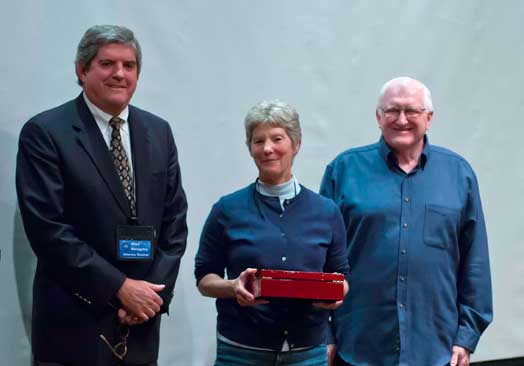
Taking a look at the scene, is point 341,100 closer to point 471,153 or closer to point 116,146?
point 471,153

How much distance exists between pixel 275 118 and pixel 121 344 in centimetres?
78

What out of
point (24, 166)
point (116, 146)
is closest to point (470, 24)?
point (116, 146)

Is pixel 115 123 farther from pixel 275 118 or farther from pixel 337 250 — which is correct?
pixel 337 250

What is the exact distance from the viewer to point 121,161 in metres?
2.48

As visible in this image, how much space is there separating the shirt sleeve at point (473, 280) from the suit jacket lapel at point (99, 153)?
3.71ft

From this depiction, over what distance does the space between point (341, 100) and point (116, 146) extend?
131 cm

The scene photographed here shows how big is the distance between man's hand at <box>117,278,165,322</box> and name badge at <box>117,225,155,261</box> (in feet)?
0.23

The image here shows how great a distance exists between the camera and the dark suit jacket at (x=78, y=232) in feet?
7.63

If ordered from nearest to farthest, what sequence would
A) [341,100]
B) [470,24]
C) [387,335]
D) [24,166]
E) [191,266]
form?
[24,166], [387,335], [191,266], [341,100], [470,24]

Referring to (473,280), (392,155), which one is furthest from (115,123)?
(473,280)

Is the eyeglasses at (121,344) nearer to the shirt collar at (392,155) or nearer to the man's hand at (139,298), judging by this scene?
the man's hand at (139,298)

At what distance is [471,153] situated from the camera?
389 cm

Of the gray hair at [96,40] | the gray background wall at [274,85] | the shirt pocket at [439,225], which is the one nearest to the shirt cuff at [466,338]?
the shirt pocket at [439,225]

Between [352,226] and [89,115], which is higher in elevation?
[89,115]
